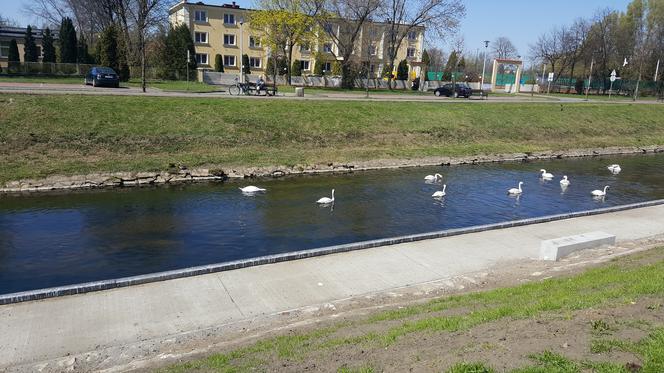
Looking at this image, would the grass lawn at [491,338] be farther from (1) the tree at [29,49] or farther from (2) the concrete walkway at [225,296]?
(1) the tree at [29,49]

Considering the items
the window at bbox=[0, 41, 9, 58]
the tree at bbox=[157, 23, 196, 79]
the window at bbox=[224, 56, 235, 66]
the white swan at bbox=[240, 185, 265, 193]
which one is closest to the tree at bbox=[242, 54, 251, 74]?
the window at bbox=[224, 56, 235, 66]

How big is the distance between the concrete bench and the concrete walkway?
35 centimetres

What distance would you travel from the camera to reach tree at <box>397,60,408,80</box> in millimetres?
67562

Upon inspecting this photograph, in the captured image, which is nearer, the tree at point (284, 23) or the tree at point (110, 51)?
the tree at point (110, 51)

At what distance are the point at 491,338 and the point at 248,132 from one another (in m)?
22.9

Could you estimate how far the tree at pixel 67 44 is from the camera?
55656 millimetres

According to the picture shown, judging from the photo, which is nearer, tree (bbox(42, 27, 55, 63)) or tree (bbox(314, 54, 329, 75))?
tree (bbox(42, 27, 55, 63))

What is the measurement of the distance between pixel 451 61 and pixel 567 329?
82029mm

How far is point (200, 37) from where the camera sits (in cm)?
6544

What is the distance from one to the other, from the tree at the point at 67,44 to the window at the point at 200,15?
14.8m

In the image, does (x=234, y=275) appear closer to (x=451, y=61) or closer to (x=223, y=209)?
(x=223, y=209)

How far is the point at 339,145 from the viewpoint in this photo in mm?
29000

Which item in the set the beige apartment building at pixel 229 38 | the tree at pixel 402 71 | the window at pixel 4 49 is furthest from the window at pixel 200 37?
the tree at pixel 402 71

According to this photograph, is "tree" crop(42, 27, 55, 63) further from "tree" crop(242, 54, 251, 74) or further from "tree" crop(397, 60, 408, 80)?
"tree" crop(397, 60, 408, 80)
